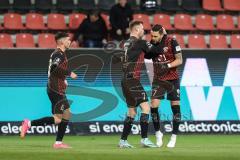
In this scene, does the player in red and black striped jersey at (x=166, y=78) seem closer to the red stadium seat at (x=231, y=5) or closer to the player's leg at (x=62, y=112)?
the player's leg at (x=62, y=112)

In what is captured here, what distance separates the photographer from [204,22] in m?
21.7

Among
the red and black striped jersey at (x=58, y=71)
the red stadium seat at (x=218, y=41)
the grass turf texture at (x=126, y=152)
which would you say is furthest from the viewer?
the red stadium seat at (x=218, y=41)

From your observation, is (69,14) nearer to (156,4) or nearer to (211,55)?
(156,4)

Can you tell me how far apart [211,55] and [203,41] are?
2.77 m

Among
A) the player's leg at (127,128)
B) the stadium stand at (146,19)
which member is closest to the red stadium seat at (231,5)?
the stadium stand at (146,19)

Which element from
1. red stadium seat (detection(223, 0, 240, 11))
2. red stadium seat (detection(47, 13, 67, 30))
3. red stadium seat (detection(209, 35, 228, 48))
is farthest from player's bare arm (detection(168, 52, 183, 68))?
red stadium seat (detection(223, 0, 240, 11))

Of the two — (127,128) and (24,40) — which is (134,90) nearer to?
(127,128)

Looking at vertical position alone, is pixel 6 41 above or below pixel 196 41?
above

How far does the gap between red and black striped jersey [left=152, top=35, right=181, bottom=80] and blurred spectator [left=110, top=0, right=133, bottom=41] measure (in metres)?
6.20

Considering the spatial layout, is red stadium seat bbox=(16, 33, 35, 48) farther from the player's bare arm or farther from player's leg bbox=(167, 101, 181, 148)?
the player's bare arm

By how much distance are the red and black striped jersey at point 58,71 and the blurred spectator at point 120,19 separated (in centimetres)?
661

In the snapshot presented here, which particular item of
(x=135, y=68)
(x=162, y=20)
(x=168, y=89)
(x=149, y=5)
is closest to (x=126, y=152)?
(x=135, y=68)

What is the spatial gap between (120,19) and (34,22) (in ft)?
8.86

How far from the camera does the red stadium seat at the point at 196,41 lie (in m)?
20.6
